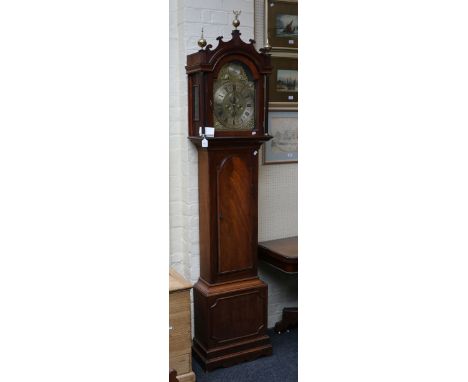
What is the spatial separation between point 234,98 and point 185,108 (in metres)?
0.28

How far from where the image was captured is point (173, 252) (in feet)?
10.3

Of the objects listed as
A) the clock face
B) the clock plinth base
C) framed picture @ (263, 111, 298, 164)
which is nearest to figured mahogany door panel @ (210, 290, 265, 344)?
the clock plinth base

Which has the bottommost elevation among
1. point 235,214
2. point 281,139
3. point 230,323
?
point 230,323

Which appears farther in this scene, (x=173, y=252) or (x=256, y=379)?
(x=173, y=252)

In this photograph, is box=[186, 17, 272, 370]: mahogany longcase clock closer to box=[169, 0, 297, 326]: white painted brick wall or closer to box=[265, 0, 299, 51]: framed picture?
box=[169, 0, 297, 326]: white painted brick wall

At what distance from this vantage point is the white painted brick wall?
2910 millimetres

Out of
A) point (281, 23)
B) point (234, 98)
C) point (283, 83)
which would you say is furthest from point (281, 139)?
point (281, 23)

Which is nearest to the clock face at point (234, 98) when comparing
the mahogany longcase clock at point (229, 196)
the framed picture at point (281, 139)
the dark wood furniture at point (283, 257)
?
the mahogany longcase clock at point (229, 196)

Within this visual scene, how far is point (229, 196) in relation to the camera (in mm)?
2910

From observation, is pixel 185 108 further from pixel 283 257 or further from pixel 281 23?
pixel 283 257

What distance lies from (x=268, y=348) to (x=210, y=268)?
23.2 inches

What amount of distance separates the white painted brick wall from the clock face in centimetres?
23
